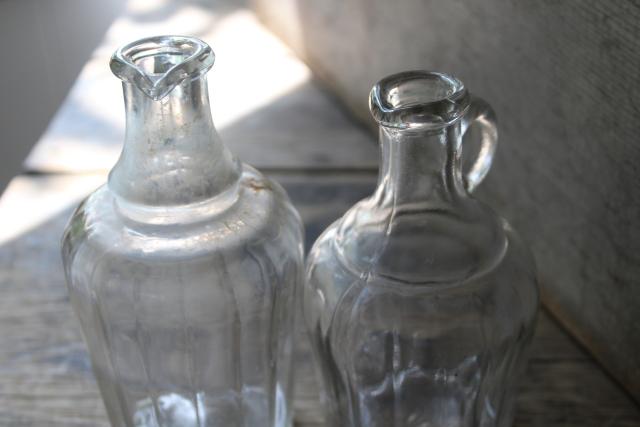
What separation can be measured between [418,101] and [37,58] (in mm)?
1727

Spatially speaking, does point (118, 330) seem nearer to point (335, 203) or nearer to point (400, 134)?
point (400, 134)

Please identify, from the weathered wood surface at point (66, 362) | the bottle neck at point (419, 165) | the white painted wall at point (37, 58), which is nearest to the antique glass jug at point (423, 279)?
the bottle neck at point (419, 165)

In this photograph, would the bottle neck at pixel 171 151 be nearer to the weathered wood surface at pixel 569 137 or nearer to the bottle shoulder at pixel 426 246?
the bottle shoulder at pixel 426 246

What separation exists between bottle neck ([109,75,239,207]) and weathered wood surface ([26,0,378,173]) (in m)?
0.41

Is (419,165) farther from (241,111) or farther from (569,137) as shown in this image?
(241,111)

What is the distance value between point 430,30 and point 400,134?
0.39 m

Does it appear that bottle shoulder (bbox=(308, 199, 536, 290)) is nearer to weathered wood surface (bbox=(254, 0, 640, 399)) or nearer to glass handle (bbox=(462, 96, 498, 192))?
glass handle (bbox=(462, 96, 498, 192))

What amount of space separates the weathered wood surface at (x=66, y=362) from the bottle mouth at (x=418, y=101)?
0.88ft

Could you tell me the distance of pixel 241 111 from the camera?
1.02m

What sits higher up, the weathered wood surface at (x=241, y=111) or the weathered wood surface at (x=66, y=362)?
the weathered wood surface at (x=66, y=362)

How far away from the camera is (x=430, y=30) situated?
80 cm

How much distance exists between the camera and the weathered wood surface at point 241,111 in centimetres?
93

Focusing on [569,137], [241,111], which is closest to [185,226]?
[569,137]

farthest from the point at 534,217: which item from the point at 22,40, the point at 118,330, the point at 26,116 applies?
the point at 22,40
